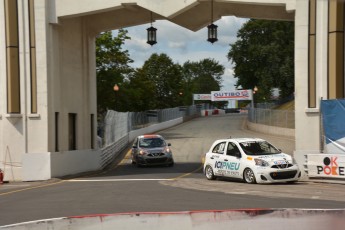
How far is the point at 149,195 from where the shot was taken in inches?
640

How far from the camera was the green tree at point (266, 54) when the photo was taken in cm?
7656

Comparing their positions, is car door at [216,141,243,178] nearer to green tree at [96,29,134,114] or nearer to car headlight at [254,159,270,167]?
car headlight at [254,159,270,167]

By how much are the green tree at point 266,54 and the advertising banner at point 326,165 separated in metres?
56.1

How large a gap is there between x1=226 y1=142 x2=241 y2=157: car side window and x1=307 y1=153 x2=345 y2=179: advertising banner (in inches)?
95.5

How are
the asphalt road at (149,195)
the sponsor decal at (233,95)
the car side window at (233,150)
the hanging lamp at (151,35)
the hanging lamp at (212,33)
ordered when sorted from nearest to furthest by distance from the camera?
the asphalt road at (149,195) < the car side window at (233,150) < the hanging lamp at (212,33) < the hanging lamp at (151,35) < the sponsor decal at (233,95)

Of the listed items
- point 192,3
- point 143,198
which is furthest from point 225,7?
point 143,198

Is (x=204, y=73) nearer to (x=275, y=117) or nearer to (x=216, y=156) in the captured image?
(x=275, y=117)

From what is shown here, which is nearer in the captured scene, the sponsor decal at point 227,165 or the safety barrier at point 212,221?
the safety barrier at point 212,221

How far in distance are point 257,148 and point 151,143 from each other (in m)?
11.4

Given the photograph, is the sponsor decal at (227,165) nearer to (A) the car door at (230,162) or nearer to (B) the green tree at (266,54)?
(A) the car door at (230,162)

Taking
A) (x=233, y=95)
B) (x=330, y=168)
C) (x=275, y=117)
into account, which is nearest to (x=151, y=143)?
(x=330, y=168)

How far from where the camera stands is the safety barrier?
8.03 meters

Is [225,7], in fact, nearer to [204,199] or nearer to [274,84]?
[204,199]

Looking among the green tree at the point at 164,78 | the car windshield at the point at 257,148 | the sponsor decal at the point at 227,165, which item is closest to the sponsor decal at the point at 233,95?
the green tree at the point at 164,78
